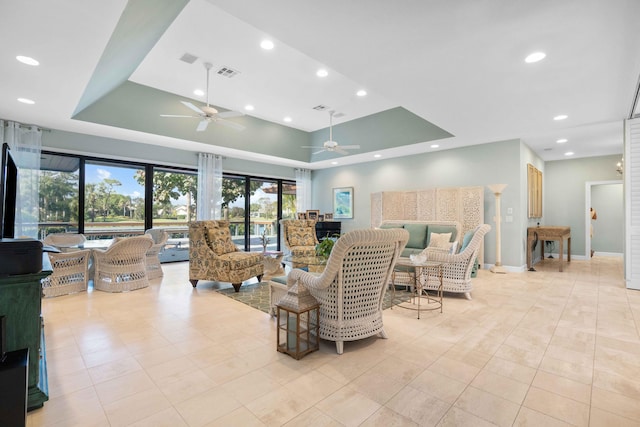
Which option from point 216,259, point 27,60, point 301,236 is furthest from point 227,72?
point 301,236

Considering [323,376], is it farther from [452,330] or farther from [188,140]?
[188,140]

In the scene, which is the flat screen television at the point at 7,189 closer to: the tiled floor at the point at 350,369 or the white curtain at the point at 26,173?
the tiled floor at the point at 350,369

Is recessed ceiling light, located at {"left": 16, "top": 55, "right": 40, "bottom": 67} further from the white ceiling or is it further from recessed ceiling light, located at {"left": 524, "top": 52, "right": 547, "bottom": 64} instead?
recessed ceiling light, located at {"left": 524, "top": 52, "right": 547, "bottom": 64}

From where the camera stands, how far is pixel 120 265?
4516 mm

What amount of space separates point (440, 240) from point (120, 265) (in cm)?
536

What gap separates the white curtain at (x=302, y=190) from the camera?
9570 mm

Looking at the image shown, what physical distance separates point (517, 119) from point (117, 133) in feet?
23.0

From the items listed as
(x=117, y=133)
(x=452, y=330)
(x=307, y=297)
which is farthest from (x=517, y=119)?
(x=117, y=133)

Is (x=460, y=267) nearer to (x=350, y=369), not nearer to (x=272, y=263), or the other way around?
(x=350, y=369)

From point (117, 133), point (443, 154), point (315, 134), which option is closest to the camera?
point (117, 133)

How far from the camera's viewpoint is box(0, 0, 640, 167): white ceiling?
7.67 feet

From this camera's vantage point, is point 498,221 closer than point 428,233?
Yes

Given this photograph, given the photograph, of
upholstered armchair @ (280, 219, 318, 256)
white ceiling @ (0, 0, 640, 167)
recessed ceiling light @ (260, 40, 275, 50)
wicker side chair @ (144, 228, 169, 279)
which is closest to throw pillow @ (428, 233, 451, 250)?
white ceiling @ (0, 0, 640, 167)

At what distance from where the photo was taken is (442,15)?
2.38m
